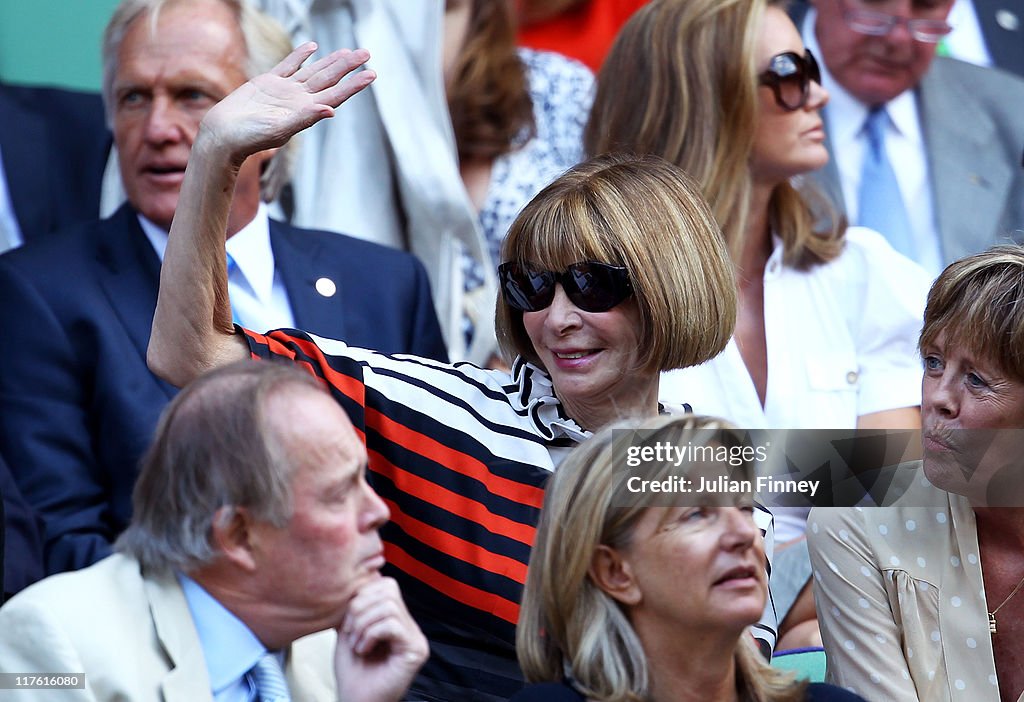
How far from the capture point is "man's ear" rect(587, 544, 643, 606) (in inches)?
85.1

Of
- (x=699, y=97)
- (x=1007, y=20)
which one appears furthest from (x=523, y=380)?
(x=1007, y=20)

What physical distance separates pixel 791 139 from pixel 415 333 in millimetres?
1063

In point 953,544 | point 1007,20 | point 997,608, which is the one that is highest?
point 1007,20

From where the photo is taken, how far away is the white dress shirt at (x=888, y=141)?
4590 mm

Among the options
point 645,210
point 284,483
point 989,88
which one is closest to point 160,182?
point 645,210

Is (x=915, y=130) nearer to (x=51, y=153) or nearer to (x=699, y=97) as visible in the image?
(x=699, y=97)

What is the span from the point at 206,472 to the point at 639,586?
634 millimetres

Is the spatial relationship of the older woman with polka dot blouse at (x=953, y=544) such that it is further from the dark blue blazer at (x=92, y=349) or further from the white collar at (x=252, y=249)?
the white collar at (x=252, y=249)

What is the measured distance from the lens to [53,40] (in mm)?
4652

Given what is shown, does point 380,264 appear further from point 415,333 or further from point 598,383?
point 598,383

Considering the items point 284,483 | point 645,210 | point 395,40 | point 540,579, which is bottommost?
point 540,579

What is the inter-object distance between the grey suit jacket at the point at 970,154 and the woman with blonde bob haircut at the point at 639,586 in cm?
246

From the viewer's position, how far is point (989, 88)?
15.2 feet

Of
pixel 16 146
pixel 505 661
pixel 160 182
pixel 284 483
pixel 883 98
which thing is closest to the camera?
pixel 284 483
